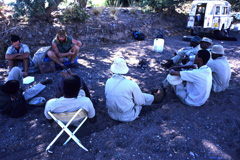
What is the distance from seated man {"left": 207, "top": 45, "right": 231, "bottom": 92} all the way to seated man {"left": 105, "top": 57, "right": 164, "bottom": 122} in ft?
5.88

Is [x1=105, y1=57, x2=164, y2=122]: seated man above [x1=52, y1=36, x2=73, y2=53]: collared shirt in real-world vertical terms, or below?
below

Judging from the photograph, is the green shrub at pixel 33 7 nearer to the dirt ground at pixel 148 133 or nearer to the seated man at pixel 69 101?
the dirt ground at pixel 148 133

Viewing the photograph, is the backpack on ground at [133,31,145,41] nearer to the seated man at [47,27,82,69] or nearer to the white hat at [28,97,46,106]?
the seated man at [47,27,82,69]

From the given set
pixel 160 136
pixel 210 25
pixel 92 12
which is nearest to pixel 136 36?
pixel 92 12

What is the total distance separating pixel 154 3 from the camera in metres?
11.6

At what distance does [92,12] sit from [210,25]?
6432 mm

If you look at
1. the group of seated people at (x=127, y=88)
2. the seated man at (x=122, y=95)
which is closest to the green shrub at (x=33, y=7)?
the group of seated people at (x=127, y=88)

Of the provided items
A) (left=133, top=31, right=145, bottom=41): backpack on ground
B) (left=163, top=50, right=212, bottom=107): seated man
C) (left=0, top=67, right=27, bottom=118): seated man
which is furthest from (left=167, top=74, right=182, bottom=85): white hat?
(left=133, top=31, right=145, bottom=41): backpack on ground

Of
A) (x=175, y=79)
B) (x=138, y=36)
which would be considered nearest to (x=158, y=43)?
(x=138, y=36)

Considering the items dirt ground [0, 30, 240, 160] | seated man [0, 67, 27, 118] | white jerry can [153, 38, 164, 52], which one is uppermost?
white jerry can [153, 38, 164, 52]

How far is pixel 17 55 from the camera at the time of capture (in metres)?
4.31

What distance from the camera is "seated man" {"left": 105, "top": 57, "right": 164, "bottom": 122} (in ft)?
8.36

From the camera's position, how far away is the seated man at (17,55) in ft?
14.0

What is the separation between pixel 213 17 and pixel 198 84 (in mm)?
8044
